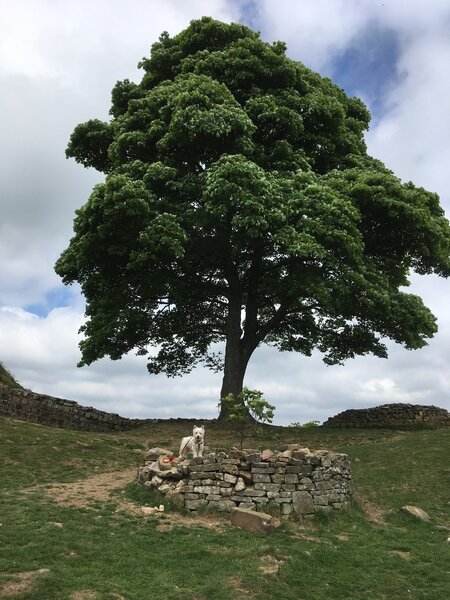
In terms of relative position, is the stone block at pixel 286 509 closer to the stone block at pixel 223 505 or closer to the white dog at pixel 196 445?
the stone block at pixel 223 505

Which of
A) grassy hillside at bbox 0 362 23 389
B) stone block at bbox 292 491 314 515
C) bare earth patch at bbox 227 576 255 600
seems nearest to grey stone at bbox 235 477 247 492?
stone block at bbox 292 491 314 515

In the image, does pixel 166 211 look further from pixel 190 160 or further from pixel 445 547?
pixel 445 547

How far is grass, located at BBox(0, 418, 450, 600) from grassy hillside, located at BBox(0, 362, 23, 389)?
13.2m

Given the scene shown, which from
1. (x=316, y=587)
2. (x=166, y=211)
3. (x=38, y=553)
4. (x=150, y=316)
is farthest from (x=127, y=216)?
(x=316, y=587)

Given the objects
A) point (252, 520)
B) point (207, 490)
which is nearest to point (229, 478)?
point (207, 490)

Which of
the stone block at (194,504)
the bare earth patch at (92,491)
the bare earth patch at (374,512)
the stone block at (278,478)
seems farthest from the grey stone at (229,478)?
the bare earth patch at (374,512)

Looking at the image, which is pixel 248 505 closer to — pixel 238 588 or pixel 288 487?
pixel 288 487

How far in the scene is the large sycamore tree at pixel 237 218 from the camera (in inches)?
814

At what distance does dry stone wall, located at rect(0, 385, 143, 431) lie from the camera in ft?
83.8

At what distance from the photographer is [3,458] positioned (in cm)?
1667

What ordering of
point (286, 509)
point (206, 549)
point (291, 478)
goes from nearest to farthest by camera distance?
point (206, 549) < point (286, 509) < point (291, 478)

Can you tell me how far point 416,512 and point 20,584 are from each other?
10001 mm

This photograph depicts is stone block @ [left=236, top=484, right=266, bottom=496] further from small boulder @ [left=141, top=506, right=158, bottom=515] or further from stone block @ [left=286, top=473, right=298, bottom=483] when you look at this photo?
small boulder @ [left=141, top=506, right=158, bottom=515]

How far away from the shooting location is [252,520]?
11500mm
